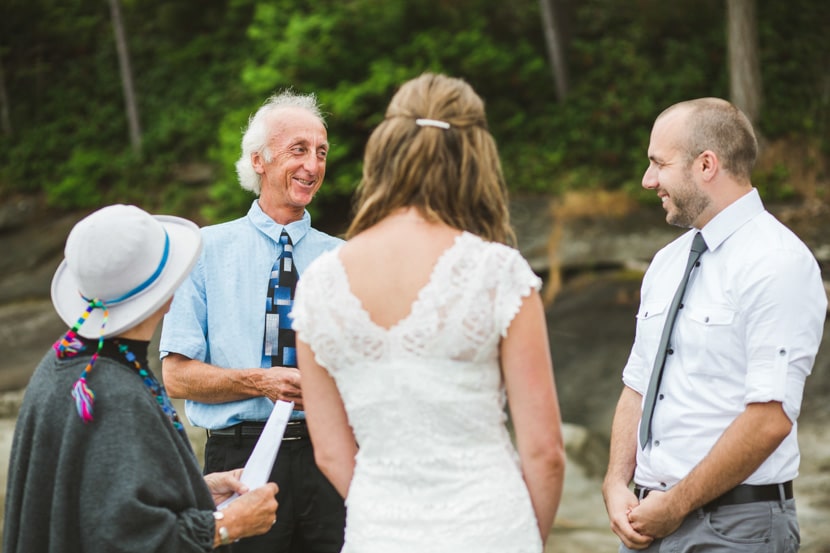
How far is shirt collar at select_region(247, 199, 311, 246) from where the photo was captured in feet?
11.7

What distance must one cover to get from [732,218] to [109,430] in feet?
6.29

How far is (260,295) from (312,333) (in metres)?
1.30

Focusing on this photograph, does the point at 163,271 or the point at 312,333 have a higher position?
the point at 163,271

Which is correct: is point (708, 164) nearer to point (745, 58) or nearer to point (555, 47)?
point (745, 58)

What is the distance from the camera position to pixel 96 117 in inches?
800

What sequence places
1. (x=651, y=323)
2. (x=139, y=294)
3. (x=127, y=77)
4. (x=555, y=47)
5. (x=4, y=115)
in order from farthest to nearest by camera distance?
(x=4, y=115) → (x=127, y=77) → (x=555, y=47) → (x=651, y=323) → (x=139, y=294)

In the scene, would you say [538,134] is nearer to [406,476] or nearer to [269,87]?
[269,87]

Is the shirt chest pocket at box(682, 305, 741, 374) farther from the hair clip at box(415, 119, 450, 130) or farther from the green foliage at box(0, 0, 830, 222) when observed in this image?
the green foliage at box(0, 0, 830, 222)

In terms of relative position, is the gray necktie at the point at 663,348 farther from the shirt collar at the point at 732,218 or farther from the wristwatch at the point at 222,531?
the wristwatch at the point at 222,531

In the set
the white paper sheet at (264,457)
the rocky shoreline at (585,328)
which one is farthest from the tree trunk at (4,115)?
the white paper sheet at (264,457)

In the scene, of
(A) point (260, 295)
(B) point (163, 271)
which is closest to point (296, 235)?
(A) point (260, 295)

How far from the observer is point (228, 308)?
344cm

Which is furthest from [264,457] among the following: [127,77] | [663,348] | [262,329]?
[127,77]

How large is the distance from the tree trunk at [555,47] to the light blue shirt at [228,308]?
1239 cm
